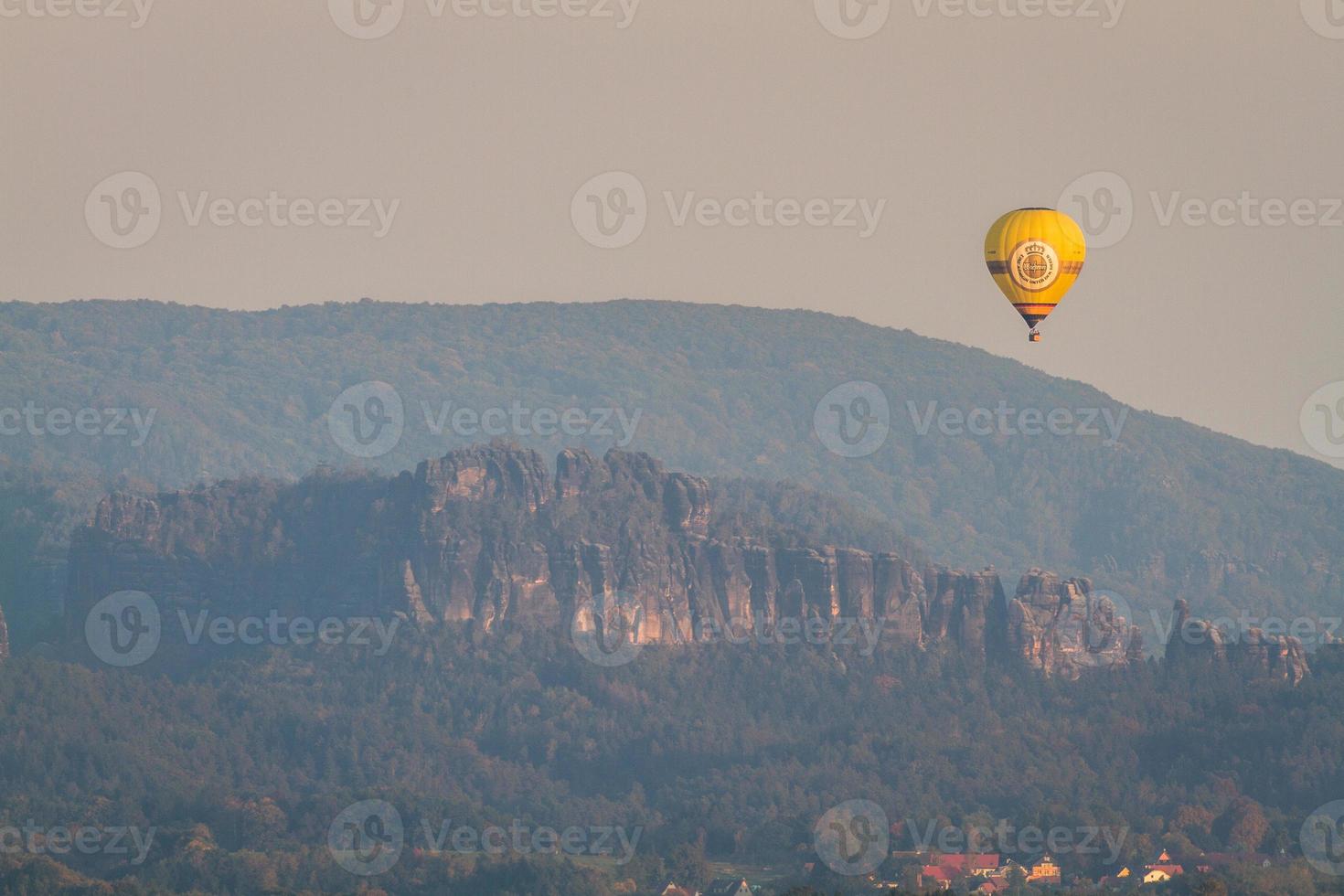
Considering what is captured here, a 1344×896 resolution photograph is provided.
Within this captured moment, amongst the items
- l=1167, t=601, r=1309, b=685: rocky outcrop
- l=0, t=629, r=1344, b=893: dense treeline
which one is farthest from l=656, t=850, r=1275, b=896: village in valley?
l=1167, t=601, r=1309, b=685: rocky outcrop

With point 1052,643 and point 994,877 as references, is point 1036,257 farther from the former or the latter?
point 1052,643

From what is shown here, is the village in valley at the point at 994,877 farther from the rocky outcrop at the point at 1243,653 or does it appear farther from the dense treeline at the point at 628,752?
the rocky outcrop at the point at 1243,653

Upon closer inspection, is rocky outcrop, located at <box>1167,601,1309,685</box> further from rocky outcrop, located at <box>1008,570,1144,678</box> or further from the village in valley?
the village in valley

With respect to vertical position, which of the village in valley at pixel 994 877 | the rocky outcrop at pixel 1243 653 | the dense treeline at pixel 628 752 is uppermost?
the rocky outcrop at pixel 1243 653

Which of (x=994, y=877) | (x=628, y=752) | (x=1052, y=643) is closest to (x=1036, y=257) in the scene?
(x=994, y=877)

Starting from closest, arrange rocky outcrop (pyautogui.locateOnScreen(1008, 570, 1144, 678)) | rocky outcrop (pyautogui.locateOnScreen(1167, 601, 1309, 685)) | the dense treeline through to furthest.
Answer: the dense treeline, rocky outcrop (pyautogui.locateOnScreen(1167, 601, 1309, 685)), rocky outcrop (pyautogui.locateOnScreen(1008, 570, 1144, 678))

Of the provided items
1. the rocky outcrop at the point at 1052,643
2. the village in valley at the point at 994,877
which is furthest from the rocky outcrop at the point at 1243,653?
the village in valley at the point at 994,877

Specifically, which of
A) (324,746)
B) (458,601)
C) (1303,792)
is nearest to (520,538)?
(458,601)

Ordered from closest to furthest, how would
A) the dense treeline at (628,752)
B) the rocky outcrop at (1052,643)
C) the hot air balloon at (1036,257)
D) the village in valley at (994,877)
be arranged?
the hot air balloon at (1036,257)
the village in valley at (994,877)
the dense treeline at (628,752)
the rocky outcrop at (1052,643)
